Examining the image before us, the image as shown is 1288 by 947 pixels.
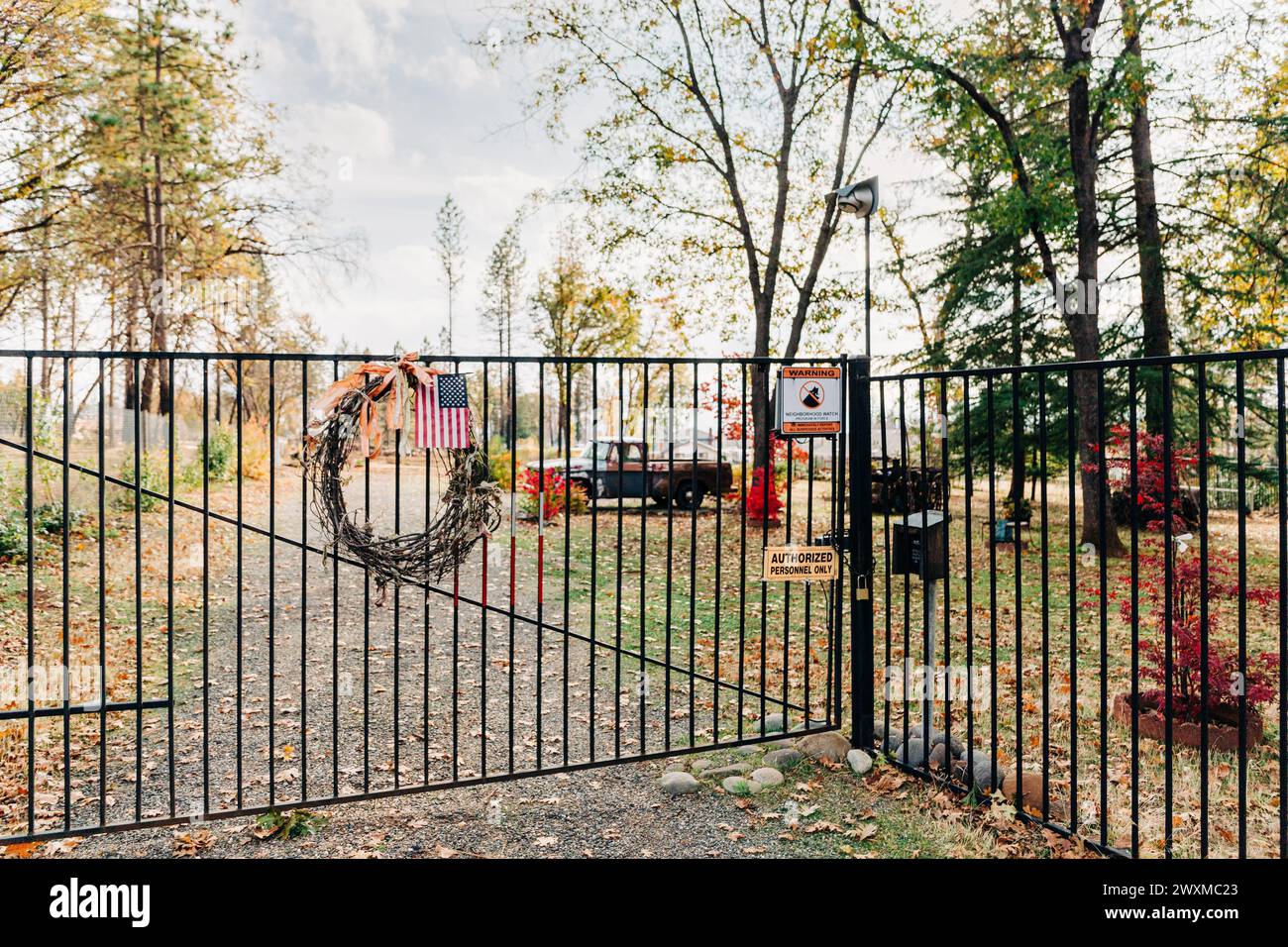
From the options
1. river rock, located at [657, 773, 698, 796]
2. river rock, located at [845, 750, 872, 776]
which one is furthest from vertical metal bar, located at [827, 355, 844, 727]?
river rock, located at [657, 773, 698, 796]

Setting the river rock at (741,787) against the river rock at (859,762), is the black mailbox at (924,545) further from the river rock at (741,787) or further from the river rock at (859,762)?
the river rock at (741,787)

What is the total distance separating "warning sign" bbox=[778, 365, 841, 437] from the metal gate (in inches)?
5.9

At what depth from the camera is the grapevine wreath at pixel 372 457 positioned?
11.1 feet

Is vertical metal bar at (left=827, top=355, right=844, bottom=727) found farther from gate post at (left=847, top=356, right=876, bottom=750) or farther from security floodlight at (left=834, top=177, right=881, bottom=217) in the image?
security floodlight at (left=834, top=177, right=881, bottom=217)

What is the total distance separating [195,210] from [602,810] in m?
17.6

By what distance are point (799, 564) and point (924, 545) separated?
64 cm

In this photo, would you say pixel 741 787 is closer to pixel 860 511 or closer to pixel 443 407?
pixel 860 511

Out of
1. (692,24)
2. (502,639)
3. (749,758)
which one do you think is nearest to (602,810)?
(749,758)

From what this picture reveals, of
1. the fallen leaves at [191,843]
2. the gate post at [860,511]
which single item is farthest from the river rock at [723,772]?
the fallen leaves at [191,843]

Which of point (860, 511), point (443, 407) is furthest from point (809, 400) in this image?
point (443, 407)

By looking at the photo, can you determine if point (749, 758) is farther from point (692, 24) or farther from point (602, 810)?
point (692, 24)

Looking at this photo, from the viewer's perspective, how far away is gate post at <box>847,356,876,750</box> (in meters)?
4.07

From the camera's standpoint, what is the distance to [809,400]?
402 cm

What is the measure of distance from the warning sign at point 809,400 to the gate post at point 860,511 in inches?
4.0
